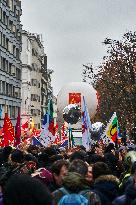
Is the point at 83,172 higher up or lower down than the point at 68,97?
lower down

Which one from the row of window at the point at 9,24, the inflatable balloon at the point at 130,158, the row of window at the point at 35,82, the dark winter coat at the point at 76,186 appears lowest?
the dark winter coat at the point at 76,186

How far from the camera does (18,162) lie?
343 inches

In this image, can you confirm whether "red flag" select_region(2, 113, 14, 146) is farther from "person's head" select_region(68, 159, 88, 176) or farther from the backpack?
the backpack

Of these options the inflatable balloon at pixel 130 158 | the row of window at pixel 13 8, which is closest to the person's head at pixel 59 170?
the inflatable balloon at pixel 130 158

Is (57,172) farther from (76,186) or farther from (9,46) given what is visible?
(9,46)

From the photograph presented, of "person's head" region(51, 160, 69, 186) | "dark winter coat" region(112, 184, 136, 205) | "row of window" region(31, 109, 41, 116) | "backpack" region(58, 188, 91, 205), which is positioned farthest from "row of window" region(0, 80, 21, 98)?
"backpack" region(58, 188, 91, 205)

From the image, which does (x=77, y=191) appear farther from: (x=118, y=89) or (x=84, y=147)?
(x=118, y=89)

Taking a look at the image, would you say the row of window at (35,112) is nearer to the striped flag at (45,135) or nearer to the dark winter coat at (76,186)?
the striped flag at (45,135)

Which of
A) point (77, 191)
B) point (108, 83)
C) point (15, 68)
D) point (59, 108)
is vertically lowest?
point (77, 191)

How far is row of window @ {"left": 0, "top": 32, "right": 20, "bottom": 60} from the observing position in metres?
58.2

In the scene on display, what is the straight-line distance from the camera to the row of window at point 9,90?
59.5 m

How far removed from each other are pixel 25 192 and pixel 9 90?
61310 millimetres

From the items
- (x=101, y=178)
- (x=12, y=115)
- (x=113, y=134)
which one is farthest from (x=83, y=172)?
(x=12, y=115)

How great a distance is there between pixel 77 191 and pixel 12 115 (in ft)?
200
